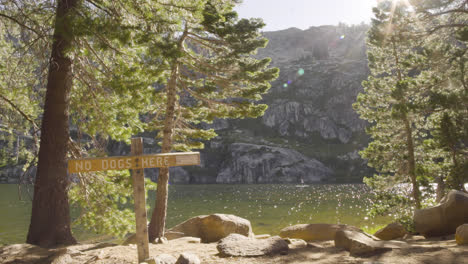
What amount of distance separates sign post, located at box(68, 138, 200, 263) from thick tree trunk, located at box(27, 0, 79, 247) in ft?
6.42

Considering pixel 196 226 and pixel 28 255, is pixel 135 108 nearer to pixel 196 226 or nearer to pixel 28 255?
pixel 28 255

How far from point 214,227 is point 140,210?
6.28 m

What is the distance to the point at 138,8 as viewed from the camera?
7.12 meters

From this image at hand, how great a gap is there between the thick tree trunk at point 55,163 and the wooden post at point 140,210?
2698 millimetres

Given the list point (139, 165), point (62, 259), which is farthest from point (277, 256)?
point (62, 259)

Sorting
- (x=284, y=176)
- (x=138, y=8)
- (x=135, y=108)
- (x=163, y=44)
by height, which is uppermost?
(x=138, y=8)

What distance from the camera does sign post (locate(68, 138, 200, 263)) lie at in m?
6.18

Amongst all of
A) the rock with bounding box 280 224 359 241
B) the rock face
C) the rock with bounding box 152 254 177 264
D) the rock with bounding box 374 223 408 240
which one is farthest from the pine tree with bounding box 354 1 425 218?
the rock face

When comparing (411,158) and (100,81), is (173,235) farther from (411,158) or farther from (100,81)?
(411,158)

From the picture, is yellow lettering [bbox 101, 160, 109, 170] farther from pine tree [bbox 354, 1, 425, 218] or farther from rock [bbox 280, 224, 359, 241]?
pine tree [bbox 354, 1, 425, 218]

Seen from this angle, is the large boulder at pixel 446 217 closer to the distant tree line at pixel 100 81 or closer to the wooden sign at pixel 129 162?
the distant tree line at pixel 100 81

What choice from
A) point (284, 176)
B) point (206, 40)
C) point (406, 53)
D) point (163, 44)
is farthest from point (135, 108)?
point (284, 176)

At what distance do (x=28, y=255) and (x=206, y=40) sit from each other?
947 cm

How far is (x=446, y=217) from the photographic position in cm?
882
